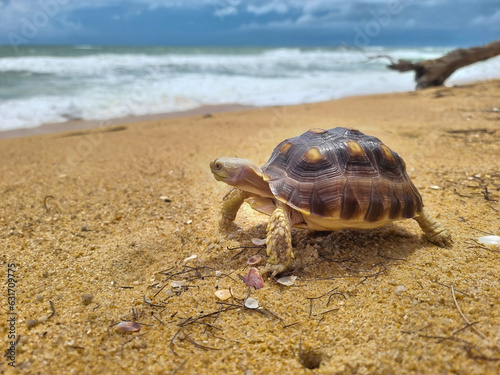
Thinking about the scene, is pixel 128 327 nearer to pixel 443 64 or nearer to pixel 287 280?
pixel 287 280

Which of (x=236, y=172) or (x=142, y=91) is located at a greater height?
(x=142, y=91)

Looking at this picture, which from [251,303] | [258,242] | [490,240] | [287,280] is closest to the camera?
[251,303]

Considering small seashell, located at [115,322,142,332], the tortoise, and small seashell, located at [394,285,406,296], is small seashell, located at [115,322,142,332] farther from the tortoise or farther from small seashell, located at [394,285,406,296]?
small seashell, located at [394,285,406,296]

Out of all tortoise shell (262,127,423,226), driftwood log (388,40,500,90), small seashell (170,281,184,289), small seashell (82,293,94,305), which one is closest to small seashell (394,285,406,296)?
tortoise shell (262,127,423,226)

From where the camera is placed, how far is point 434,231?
8.66ft

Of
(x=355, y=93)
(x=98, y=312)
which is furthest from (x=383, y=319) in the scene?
(x=355, y=93)

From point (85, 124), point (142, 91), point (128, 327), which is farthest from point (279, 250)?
point (142, 91)

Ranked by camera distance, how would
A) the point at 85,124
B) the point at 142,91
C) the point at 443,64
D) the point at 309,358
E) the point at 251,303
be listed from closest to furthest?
the point at 309,358 < the point at 251,303 < the point at 85,124 < the point at 443,64 < the point at 142,91

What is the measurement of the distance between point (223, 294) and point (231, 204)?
0.98 meters

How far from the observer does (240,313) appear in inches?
81.4

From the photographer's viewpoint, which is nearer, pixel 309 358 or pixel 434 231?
pixel 309 358

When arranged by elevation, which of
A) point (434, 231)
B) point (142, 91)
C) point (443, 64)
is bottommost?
point (434, 231)

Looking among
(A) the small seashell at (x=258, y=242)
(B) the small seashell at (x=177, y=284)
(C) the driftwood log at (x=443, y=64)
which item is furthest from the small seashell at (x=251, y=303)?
(C) the driftwood log at (x=443, y=64)

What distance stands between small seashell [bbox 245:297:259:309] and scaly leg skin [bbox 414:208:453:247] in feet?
4.74
